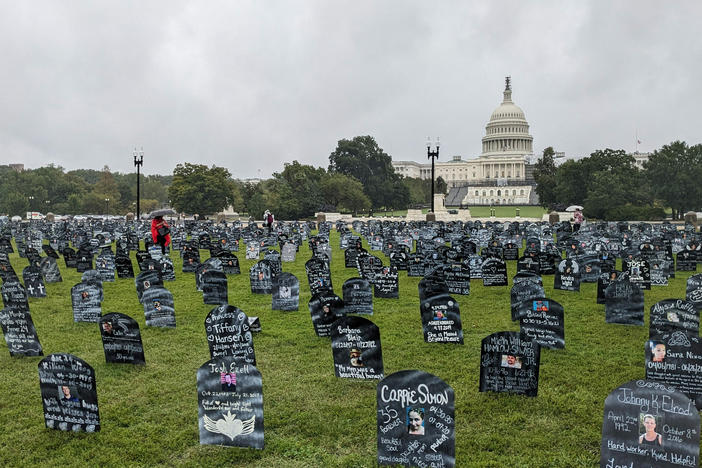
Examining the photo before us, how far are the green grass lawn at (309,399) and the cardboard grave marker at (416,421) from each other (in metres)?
0.31

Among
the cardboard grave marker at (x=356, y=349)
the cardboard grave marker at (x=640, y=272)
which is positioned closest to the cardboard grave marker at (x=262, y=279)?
the cardboard grave marker at (x=356, y=349)

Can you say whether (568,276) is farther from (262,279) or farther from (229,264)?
(229,264)

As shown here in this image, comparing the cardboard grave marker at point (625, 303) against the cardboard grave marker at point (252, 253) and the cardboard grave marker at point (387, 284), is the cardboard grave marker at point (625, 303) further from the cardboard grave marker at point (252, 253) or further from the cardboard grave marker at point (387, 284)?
the cardboard grave marker at point (252, 253)

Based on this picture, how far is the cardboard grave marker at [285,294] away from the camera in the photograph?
13.0 metres

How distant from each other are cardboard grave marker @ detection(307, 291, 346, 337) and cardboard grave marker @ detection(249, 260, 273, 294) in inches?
193

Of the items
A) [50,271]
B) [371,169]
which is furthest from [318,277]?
[371,169]

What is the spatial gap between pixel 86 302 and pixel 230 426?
7.08 metres

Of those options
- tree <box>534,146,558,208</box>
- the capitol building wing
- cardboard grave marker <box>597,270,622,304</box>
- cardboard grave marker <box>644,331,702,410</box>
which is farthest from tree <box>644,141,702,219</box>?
the capitol building wing

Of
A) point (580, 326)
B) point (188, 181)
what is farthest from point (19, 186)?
point (580, 326)

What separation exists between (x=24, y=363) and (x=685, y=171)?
198 ft

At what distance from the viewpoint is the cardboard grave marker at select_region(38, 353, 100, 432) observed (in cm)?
632

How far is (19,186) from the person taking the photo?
9188 cm

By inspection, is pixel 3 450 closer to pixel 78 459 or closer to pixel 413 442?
pixel 78 459

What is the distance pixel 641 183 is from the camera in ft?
201
